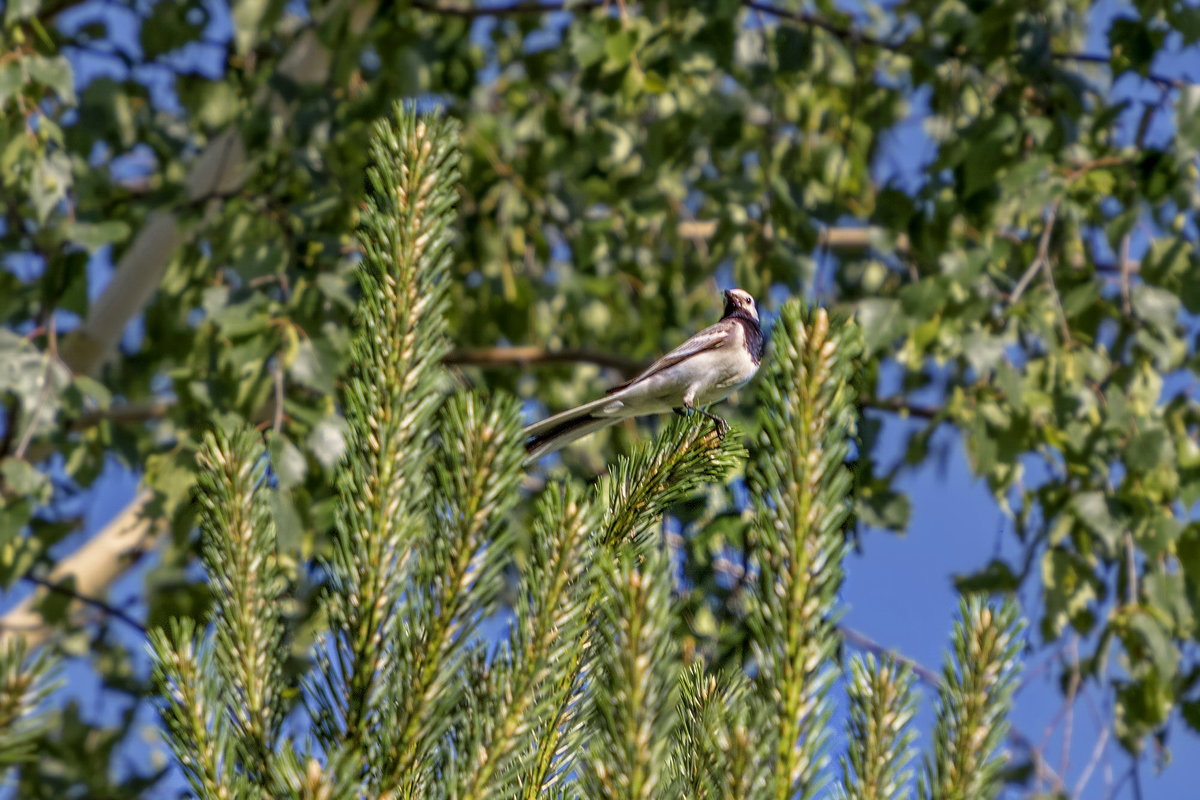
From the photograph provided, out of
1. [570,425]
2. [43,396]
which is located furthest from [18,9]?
[570,425]

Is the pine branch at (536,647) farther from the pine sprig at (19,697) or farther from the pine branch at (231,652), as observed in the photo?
the pine sprig at (19,697)

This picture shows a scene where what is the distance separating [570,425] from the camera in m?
2.01

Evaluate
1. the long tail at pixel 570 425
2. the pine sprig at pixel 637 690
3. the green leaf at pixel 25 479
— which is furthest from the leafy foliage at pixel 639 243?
the pine sprig at pixel 637 690

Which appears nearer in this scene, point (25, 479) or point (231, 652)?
point (231, 652)

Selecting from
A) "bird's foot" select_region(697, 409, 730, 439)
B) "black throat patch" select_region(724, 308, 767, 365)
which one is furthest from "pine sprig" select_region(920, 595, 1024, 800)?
"black throat patch" select_region(724, 308, 767, 365)

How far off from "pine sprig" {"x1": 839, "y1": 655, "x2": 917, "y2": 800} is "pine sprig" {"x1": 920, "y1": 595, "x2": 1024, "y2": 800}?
0.03 metres

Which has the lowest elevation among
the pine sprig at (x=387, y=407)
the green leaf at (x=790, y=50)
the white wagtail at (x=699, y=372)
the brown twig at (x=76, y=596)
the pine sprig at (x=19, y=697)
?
the pine sprig at (x=19, y=697)

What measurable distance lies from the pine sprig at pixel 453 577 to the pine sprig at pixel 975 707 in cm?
42

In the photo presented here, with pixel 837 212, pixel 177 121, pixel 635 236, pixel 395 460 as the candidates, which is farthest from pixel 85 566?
pixel 395 460

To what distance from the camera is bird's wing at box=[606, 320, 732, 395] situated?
232 centimetres

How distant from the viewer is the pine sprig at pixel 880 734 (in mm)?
1198

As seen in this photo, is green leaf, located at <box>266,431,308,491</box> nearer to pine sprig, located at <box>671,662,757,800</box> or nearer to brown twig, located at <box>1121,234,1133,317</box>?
pine sprig, located at <box>671,662,757,800</box>

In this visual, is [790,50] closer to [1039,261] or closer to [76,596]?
[1039,261]

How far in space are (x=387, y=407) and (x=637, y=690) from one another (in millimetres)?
411
